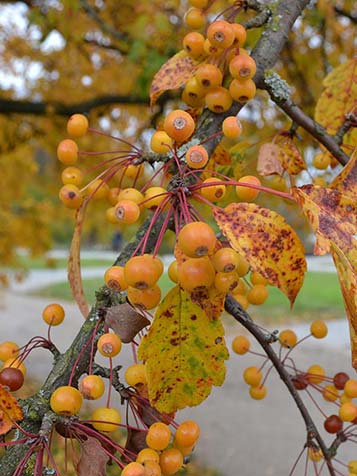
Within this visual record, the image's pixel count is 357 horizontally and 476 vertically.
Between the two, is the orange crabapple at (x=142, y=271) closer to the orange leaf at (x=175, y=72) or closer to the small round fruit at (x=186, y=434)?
the small round fruit at (x=186, y=434)

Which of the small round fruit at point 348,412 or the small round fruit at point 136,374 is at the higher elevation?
the small round fruit at point 348,412

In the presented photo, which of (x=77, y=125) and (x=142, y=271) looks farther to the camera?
(x=77, y=125)

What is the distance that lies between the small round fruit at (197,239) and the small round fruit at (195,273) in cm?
2

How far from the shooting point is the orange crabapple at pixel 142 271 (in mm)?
493

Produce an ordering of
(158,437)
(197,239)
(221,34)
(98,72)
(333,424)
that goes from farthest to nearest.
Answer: (98,72) < (333,424) < (221,34) < (158,437) < (197,239)

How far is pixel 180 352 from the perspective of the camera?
56cm

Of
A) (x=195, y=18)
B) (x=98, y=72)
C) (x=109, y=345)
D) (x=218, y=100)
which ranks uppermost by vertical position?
(x=98, y=72)

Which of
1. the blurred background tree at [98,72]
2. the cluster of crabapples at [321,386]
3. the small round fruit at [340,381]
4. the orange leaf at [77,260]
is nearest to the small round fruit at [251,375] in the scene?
the cluster of crabapples at [321,386]

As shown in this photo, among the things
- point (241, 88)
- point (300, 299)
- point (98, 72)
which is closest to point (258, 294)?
point (241, 88)

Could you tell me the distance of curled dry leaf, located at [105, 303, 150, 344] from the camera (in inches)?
21.7

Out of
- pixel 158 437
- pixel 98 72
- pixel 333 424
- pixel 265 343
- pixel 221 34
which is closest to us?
pixel 158 437

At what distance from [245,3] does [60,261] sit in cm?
1688

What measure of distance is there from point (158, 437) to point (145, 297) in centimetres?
15

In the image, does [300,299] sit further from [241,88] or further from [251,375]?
[241,88]
